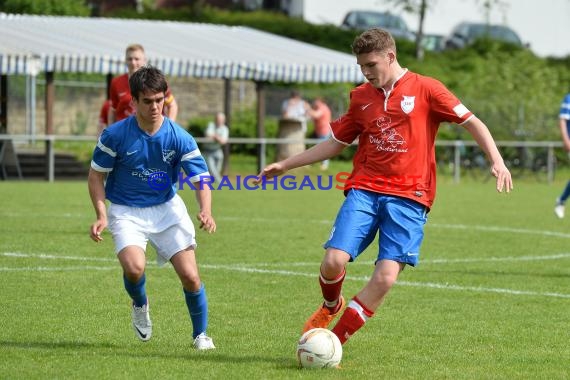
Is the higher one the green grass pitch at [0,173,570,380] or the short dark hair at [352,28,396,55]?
the short dark hair at [352,28,396,55]

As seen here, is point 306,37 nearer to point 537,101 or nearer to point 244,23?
point 244,23

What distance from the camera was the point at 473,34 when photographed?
48.0 meters

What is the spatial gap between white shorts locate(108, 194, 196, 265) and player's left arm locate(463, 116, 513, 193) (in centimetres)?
183

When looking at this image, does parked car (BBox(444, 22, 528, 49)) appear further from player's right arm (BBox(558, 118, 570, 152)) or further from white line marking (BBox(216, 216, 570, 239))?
player's right arm (BBox(558, 118, 570, 152))

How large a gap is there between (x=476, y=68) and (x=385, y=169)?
35.5 m

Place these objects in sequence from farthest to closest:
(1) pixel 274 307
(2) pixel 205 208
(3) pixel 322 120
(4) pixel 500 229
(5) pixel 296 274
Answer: (3) pixel 322 120, (4) pixel 500 229, (5) pixel 296 274, (1) pixel 274 307, (2) pixel 205 208

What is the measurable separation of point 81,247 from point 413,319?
534 centimetres

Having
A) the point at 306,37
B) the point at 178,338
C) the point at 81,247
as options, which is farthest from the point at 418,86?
the point at 306,37

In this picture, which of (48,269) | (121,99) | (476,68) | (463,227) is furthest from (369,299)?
(476,68)

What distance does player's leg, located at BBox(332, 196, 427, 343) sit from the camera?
6906mm

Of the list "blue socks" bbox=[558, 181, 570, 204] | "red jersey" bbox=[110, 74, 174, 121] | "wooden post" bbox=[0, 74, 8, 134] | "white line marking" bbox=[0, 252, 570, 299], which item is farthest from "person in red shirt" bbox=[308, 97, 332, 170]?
"white line marking" bbox=[0, 252, 570, 299]

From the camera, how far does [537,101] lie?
119ft

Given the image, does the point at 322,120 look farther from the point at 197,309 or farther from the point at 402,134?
the point at 402,134

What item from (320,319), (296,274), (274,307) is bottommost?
(296,274)
